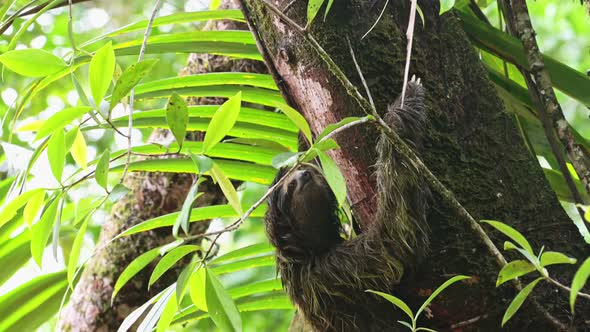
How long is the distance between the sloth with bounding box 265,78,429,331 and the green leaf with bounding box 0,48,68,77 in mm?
880

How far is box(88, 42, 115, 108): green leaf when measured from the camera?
4.96 ft

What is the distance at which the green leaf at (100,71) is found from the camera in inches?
59.6

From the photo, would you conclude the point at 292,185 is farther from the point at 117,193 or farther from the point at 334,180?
the point at 334,180

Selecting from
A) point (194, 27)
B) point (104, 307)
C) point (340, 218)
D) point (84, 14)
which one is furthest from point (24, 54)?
point (84, 14)

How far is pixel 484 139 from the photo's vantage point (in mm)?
2070

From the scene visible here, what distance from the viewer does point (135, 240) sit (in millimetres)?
3719

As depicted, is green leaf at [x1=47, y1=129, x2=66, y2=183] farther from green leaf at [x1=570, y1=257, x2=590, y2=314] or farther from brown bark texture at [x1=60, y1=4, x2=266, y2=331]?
brown bark texture at [x1=60, y1=4, x2=266, y2=331]

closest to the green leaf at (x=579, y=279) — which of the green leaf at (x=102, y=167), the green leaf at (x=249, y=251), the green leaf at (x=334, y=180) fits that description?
the green leaf at (x=334, y=180)

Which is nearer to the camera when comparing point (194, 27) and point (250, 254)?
point (250, 254)

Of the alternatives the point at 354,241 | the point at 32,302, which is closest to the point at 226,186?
the point at 354,241

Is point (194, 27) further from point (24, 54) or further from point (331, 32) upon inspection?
point (24, 54)

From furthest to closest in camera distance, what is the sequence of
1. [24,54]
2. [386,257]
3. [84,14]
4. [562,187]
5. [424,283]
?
[84,14], [562,187], [386,257], [424,283], [24,54]

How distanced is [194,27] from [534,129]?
3.78 metres

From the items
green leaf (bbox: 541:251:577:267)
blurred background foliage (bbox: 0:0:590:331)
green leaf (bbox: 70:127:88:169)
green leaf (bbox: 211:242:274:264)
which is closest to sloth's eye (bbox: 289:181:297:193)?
green leaf (bbox: 211:242:274:264)
